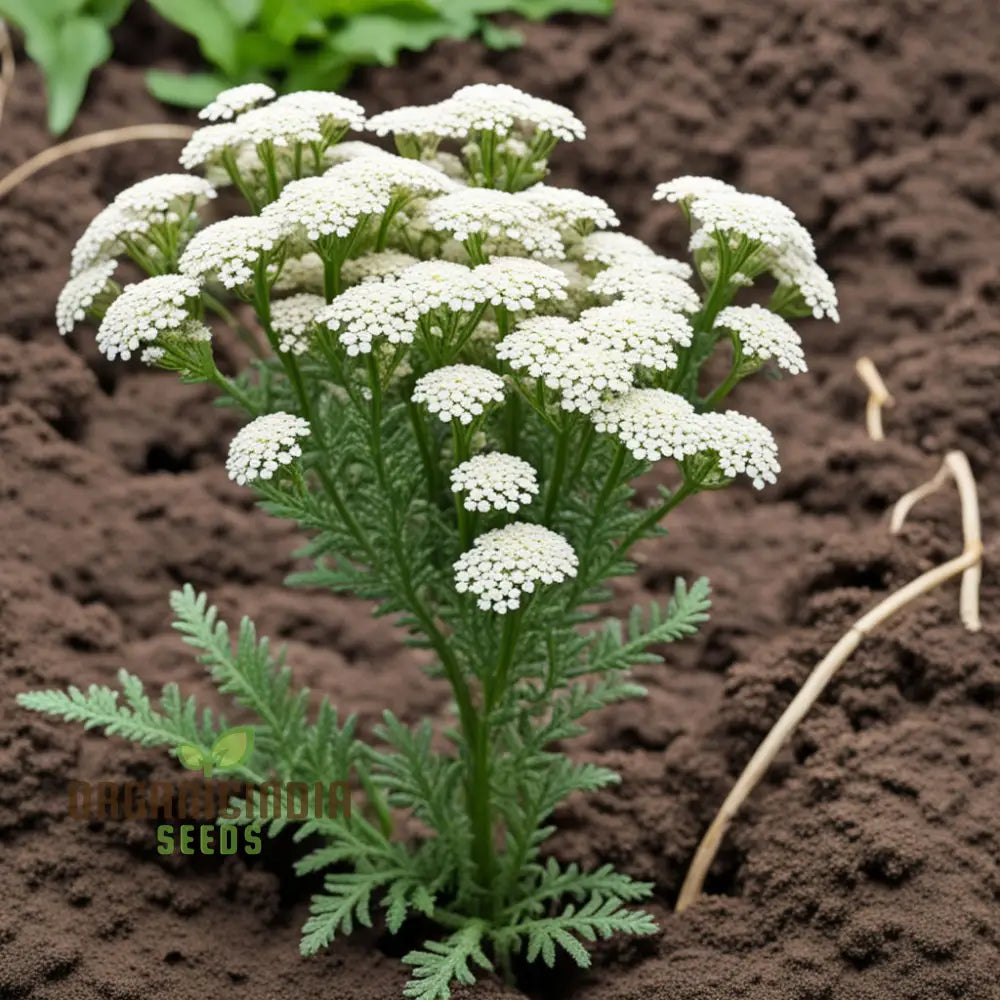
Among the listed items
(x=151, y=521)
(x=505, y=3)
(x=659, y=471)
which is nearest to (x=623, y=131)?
(x=505, y=3)

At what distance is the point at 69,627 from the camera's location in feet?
6.46

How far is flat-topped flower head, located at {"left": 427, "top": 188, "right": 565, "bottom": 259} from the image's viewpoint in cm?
134

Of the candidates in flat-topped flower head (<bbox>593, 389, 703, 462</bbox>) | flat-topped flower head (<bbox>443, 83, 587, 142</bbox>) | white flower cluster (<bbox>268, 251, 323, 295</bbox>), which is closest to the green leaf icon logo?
white flower cluster (<bbox>268, 251, 323, 295</bbox>)

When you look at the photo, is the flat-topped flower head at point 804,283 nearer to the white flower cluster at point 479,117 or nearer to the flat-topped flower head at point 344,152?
the white flower cluster at point 479,117

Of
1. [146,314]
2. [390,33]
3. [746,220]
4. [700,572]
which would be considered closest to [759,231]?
[746,220]

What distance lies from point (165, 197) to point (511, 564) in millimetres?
511

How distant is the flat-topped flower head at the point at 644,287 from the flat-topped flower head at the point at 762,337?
0.13ft

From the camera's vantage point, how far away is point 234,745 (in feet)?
5.35

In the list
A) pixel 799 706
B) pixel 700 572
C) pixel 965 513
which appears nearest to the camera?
pixel 799 706

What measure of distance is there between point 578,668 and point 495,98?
606 mm

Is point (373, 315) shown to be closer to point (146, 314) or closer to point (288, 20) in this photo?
point (146, 314)

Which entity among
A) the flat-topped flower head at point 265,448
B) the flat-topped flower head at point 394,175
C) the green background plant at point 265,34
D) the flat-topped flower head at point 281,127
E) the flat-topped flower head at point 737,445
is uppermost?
the green background plant at point 265,34

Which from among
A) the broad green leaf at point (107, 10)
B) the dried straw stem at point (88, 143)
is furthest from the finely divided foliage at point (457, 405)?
the broad green leaf at point (107, 10)

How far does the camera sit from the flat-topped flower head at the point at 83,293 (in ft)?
4.71
